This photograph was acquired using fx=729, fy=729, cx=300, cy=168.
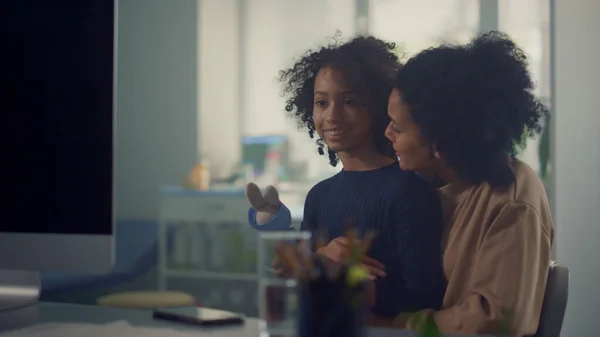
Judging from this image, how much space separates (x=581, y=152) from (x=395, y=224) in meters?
0.63

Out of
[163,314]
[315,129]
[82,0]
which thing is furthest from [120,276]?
[82,0]

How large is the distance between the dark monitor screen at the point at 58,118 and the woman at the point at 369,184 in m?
0.57

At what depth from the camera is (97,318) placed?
1.21 m

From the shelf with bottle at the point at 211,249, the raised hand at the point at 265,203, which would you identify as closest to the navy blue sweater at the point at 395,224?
the raised hand at the point at 265,203

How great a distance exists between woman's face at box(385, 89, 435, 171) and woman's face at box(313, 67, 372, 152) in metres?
0.06

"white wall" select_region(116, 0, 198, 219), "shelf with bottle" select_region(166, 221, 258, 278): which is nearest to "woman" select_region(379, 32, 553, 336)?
"shelf with bottle" select_region(166, 221, 258, 278)

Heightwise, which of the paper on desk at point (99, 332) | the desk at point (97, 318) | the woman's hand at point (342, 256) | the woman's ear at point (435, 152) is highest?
the woman's ear at point (435, 152)

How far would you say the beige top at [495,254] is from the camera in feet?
4.32

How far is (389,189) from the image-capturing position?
4.75ft

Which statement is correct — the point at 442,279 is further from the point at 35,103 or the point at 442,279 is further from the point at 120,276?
the point at 120,276

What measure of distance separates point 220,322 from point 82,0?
53 cm

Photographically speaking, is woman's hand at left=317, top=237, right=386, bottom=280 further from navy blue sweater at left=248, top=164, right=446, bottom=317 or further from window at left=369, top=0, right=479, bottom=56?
window at left=369, top=0, right=479, bottom=56

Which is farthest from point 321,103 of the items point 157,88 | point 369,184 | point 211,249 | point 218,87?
point 157,88

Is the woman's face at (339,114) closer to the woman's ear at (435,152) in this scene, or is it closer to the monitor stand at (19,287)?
the woman's ear at (435,152)
